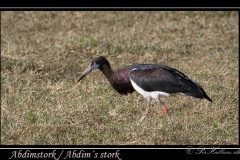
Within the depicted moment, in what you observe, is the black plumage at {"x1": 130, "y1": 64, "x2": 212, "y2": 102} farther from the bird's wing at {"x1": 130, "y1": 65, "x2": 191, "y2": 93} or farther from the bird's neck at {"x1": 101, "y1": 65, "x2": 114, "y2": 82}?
the bird's neck at {"x1": 101, "y1": 65, "x2": 114, "y2": 82}

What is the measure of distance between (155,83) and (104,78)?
2282 millimetres

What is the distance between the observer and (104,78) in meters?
10.4

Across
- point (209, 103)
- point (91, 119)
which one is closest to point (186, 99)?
point (209, 103)

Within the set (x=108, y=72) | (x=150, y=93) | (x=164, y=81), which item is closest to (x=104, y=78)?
(x=108, y=72)

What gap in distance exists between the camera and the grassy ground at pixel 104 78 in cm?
767

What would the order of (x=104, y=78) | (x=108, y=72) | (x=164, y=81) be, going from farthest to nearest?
1. (x=104, y=78)
2. (x=108, y=72)
3. (x=164, y=81)

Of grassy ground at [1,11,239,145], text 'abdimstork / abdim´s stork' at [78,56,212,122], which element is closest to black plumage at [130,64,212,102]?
text 'abdimstork / abdim´s stork' at [78,56,212,122]

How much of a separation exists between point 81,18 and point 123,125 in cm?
704

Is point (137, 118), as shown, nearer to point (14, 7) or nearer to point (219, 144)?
point (219, 144)

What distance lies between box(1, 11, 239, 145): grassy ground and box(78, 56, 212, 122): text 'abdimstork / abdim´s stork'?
0.33 m

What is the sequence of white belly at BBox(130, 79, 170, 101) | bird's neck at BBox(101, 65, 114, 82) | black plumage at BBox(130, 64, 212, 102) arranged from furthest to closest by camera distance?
bird's neck at BBox(101, 65, 114, 82), white belly at BBox(130, 79, 170, 101), black plumage at BBox(130, 64, 212, 102)

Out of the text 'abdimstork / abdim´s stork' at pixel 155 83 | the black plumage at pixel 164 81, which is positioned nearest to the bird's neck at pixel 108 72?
the text 'abdimstork / abdim´s stork' at pixel 155 83

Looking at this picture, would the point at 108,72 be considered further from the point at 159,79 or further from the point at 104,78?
the point at 104,78

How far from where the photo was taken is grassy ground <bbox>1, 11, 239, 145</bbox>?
7.67m
